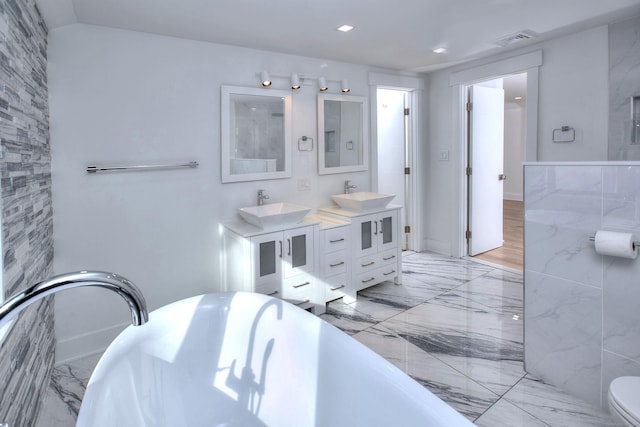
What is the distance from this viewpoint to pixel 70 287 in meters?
0.81

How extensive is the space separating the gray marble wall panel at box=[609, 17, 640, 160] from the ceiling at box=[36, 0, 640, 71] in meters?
0.13

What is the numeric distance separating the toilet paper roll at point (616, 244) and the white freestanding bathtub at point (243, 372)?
3.87 ft

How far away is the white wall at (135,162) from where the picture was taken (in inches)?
97.1

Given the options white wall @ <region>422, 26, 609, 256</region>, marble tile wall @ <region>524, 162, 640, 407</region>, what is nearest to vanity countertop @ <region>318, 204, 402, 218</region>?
white wall @ <region>422, 26, 609, 256</region>

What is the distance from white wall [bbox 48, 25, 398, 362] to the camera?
247cm

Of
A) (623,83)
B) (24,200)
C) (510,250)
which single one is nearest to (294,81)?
(24,200)

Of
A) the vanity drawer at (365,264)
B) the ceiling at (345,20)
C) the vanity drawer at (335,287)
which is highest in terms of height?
the ceiling at (345,20)

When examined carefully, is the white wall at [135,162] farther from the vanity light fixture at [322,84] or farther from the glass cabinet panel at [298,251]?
the glass cabinet panel at [298,251]

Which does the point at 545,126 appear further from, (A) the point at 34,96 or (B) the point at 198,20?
(A) the point at 34,96

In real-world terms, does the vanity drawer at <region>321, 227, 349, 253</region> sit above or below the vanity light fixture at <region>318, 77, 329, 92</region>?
below

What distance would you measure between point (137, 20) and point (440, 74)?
3.22m

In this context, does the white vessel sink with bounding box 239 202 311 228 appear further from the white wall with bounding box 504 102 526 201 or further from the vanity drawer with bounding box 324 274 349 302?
the white wall with bounding box 504 102 526 201

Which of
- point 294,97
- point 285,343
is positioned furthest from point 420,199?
point 285,343

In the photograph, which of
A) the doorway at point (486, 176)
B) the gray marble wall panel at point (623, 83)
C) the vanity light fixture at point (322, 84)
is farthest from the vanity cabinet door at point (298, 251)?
the gray marble wall panel at point (623, 83)
